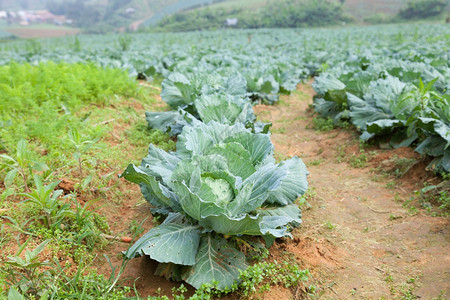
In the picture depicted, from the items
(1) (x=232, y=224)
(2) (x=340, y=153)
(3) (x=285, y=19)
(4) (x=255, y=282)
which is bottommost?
(3) (x=285, y=19)

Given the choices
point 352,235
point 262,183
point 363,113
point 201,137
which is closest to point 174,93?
point 201,137

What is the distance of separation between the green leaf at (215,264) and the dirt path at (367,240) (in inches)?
11.0

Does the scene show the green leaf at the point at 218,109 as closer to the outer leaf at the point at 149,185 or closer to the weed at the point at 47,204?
the outer leaf at the point at 149,185

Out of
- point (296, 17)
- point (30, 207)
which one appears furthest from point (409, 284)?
point (296, 17)

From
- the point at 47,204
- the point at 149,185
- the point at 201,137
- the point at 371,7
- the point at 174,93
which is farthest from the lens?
the point at 371,7

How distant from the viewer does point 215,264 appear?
2.13m

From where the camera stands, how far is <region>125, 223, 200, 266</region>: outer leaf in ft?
6.57

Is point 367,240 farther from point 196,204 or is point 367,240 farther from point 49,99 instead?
point 49,99

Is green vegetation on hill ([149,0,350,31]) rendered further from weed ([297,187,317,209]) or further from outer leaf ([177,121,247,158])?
outer leaf ([177,121,247,158])

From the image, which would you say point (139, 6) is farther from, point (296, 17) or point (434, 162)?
point (434, 162)

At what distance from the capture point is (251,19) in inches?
1951

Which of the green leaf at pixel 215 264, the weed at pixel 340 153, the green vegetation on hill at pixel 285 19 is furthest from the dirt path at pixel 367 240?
the green vegetation on hill at pixel 285 19

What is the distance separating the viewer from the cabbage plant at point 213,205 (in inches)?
80.8

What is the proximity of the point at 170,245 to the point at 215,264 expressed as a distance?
319 mm
